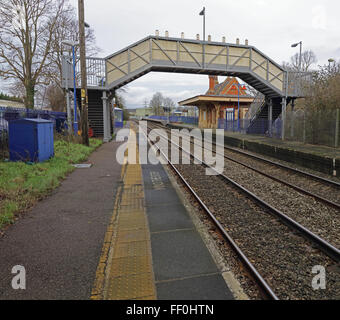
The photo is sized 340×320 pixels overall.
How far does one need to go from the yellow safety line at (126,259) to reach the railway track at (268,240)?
1.32m

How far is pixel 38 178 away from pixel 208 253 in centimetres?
587

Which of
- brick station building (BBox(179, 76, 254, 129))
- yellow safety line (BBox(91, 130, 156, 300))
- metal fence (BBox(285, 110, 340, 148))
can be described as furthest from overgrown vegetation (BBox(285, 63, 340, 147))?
brick station building (BBox(179, 76, 254, 129))

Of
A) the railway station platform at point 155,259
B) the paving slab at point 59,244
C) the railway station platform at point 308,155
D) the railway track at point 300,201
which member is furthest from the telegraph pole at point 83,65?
the railway station platform at point 155,259

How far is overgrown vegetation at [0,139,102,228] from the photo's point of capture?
5.54 meters

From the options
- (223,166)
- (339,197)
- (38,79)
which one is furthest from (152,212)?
(38,79)

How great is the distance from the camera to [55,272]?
342cm

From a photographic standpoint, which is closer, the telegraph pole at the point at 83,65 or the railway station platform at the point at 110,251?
Result: the railway station platform at the point at 110,251

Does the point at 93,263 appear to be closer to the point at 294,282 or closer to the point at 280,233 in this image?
the point at 294,282

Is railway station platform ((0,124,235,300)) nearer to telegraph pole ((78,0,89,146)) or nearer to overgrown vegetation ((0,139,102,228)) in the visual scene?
overgrown vegetation ((0,139,102,228))

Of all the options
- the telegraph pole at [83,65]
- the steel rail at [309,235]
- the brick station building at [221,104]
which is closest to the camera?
the steel rail at [309,235]

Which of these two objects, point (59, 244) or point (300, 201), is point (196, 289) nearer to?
point (59, 244)

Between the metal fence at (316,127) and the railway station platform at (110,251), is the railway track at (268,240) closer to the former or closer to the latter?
the railway station platform at (110,251)

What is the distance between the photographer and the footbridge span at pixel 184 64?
1828cm

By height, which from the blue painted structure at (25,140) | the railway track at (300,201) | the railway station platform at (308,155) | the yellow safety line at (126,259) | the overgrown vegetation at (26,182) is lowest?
the yellow safety line at (126,259)
